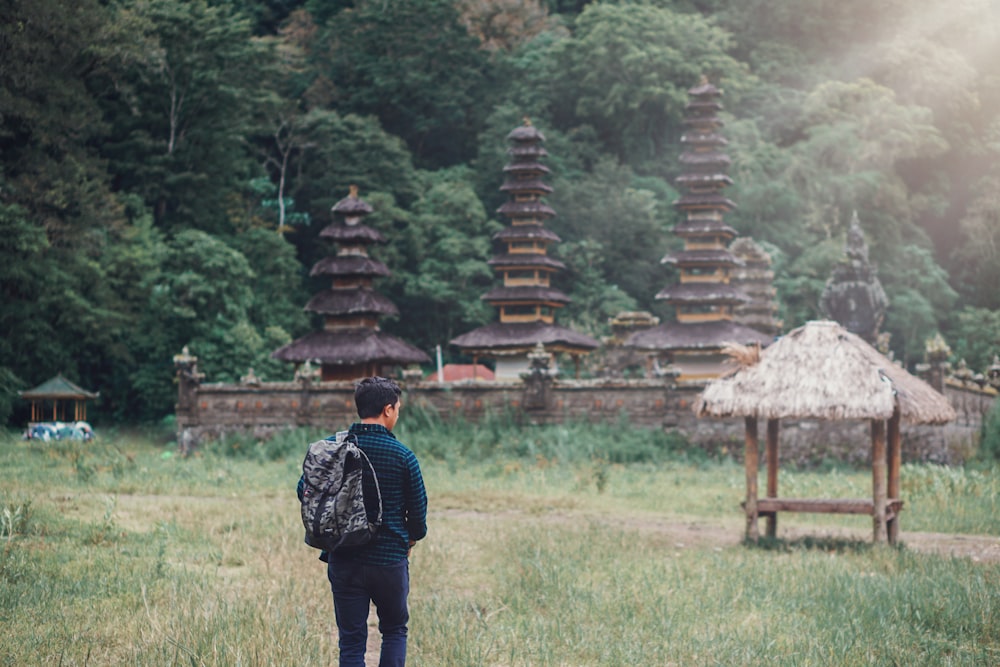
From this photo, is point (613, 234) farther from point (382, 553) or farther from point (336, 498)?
point (336, 498)

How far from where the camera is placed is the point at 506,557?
13.4 m

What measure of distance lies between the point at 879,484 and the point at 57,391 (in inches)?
1065

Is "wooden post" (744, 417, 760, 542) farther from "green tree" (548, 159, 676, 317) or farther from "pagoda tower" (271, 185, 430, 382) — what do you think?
"green tree" (548, 159, 676, 317)

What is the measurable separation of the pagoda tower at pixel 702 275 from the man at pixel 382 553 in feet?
110

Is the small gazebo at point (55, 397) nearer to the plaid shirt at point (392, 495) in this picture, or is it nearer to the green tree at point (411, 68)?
the green tree at point (411, 68)

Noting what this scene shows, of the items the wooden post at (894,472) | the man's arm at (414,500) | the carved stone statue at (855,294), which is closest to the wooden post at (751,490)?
the wooden post at (894,472)

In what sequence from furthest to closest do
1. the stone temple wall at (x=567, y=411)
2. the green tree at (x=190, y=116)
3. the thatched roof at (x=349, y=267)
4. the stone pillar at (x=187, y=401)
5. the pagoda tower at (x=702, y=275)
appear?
1. the green tree at (x=190, y=116)
2. the pagoda tower at (x=702, y=275)
3. the thatched roof at (x=349, y=267)
4. the stone pillar at (x=187, y=401)
5. the stone temple wall at (x=567, y=411)

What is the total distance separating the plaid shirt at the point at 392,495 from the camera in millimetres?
6824

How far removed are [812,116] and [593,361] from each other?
69.6 feet

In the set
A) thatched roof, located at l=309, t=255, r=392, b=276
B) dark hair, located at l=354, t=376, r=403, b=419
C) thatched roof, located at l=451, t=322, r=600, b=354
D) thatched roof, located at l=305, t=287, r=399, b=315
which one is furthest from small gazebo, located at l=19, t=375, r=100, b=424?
dark hair, located at l=354, t=376, r=403, b=419

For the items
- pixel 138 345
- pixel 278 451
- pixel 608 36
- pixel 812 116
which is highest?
pixel 608 36

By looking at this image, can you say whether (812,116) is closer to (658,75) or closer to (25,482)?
(658,75)

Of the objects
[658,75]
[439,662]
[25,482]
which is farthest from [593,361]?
[439,662]

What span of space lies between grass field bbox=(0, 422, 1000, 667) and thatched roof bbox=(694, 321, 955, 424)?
182 centimetres
